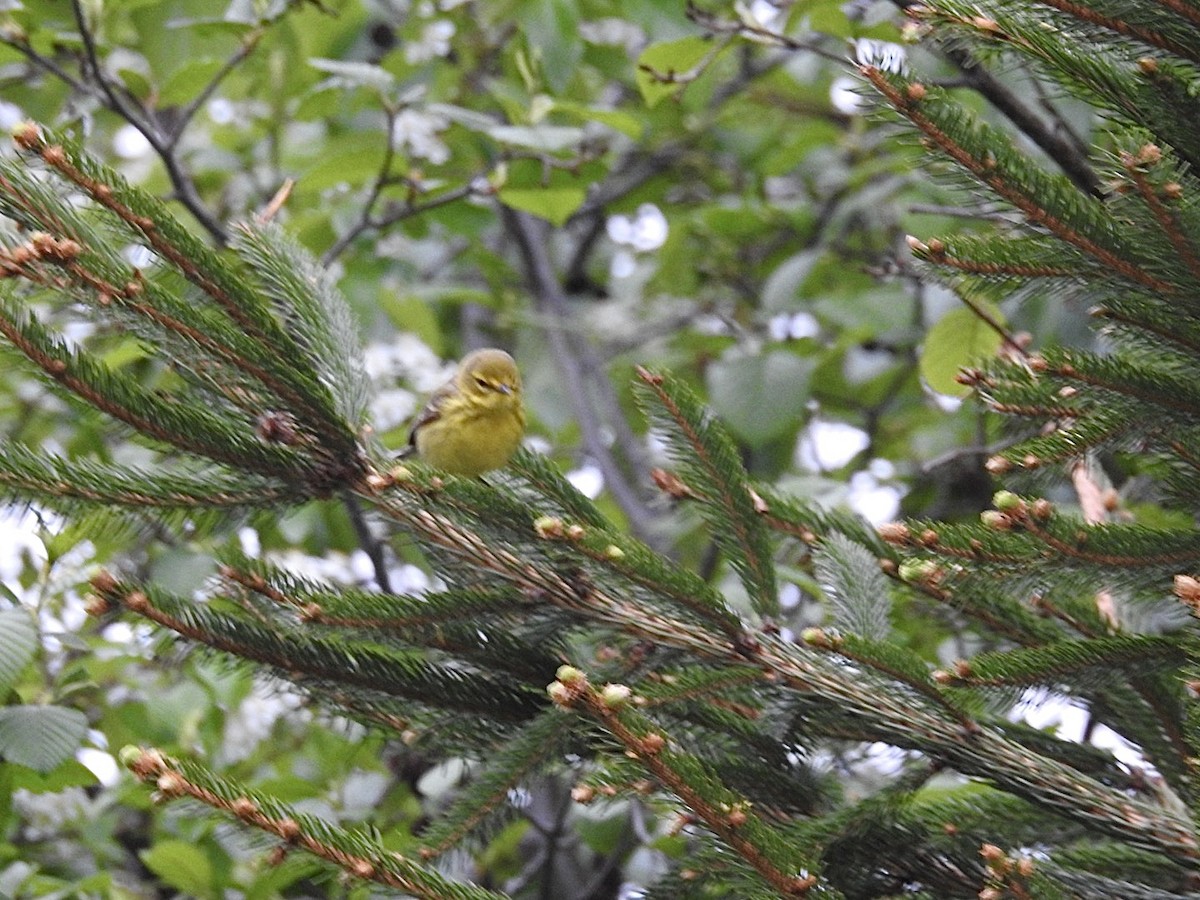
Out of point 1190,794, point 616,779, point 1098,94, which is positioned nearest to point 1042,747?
point 1190,794

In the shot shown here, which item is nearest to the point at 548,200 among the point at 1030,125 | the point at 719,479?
the point at 1030,125

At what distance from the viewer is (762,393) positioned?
4.75 meters

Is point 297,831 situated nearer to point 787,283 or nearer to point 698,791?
point 698,791

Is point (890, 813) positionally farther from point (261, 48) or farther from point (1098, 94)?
point (261, 48)

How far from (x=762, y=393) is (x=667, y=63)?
1376 mm

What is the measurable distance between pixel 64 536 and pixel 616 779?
1364 mm

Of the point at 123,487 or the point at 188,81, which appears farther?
the point at 188,81

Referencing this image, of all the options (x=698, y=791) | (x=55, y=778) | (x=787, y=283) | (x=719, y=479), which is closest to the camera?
(x=698, y=791)

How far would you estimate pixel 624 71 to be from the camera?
5.52 metres

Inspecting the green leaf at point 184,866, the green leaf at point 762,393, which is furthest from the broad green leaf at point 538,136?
the green leaf at point 184,866

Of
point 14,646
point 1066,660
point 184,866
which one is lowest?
point 184,866

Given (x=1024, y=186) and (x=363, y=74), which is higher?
(x=363, y=74)

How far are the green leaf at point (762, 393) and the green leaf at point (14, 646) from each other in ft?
9.12

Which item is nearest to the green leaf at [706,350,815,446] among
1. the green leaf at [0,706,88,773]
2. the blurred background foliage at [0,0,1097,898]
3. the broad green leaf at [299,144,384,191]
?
the blurred background foliage at [0,0,1097,898]
